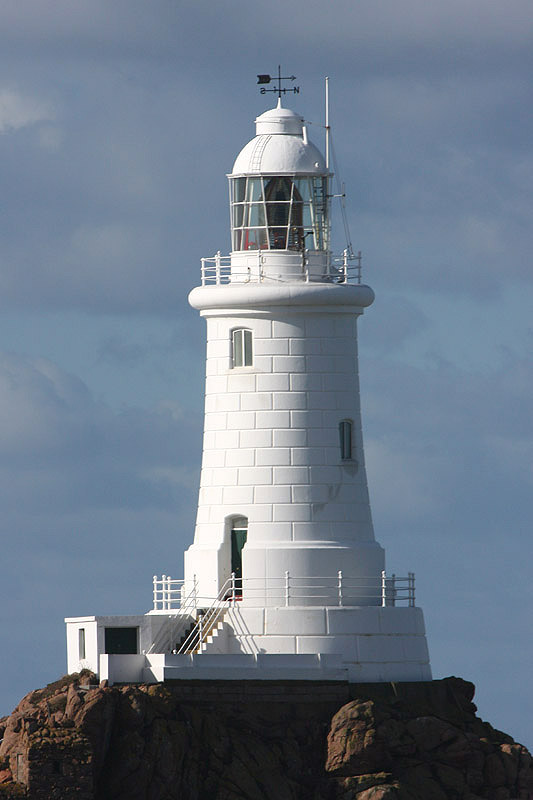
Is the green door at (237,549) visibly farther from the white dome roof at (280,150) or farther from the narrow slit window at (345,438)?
the white dome roof at (280,150)

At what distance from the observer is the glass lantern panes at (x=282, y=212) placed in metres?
56.8

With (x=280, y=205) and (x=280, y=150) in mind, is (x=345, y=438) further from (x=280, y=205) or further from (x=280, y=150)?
(x=280, y=150)

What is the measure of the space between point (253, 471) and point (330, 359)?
3049 mm

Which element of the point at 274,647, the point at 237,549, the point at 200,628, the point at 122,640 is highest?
the point at 237,549

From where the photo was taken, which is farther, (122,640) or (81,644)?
(81,644)

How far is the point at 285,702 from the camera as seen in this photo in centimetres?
5312

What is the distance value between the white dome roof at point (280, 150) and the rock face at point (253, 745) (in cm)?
1171

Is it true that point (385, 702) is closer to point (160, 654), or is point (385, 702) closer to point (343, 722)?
point (343, 722)

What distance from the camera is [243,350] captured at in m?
56.0

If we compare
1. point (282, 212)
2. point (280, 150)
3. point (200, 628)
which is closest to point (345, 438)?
point (282, 212)

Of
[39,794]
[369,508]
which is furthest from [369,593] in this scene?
[39,794]

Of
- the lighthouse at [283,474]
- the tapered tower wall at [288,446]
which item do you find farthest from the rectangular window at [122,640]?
the tapered tower wall at [288,446]

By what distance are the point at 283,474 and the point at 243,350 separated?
295 centimetres

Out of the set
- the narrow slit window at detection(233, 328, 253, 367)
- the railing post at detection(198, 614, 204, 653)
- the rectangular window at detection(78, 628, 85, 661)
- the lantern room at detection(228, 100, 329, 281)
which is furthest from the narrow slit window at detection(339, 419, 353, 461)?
the rectangular window at detection(78, 628, 85, 661)
